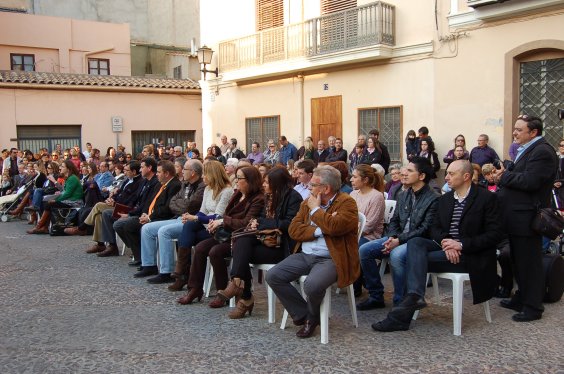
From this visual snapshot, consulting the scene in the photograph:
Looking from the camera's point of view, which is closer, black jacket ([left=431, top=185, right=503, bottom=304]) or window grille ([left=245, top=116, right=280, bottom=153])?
black jacket ([left=431, top=185, right=503, bottom=304])

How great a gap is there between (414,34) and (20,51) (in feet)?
64.0

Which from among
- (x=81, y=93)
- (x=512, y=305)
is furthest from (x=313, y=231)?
(x=81, y=93)

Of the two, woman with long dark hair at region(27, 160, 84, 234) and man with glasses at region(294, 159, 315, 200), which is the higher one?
man with glasses at region(294, 159, 315, 200)

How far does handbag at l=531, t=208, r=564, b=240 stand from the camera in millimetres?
5027

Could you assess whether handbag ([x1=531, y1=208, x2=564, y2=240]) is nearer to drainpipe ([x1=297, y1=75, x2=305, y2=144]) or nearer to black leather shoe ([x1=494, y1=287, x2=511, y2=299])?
black leather shoe ([x1=494, y1=287, x2=511, y2=299])

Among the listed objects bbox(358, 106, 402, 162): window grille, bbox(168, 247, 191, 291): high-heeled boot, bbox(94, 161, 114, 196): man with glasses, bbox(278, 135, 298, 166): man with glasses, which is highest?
bbox(358, 106, 402, 162): window grille

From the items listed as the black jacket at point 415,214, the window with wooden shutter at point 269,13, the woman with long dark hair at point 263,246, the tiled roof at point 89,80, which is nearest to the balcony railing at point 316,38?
the window with wooden shutter at point 269,13

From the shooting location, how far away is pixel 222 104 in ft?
62.7

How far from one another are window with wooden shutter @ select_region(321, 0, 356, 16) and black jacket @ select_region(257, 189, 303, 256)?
33.4ft

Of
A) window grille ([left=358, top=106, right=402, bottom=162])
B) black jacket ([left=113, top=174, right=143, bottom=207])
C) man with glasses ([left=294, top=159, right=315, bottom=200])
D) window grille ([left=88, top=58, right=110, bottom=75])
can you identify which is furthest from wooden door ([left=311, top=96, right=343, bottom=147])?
window grille ([left=88, top=58, right=110, bottom=75])

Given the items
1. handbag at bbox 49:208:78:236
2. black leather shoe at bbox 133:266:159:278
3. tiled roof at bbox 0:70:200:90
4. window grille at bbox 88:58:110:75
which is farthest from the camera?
window grille at bbox 88:58:110:75

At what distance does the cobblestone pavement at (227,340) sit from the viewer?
14.0ft

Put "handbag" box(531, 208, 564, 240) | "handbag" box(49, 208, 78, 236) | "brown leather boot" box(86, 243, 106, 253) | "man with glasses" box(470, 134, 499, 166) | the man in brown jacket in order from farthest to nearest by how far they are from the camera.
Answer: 1. "man with glasses" box(470, 134, 499, 166)
2. "handbag" box(49, 208, 78, 236)
3. "brown leather boot" box(86, 243, 106, 253)
4. "handbag" box(531, 208, 564, 240)
5. the man in brown jacket

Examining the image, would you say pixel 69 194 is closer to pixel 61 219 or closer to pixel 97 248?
pixel 61 219
